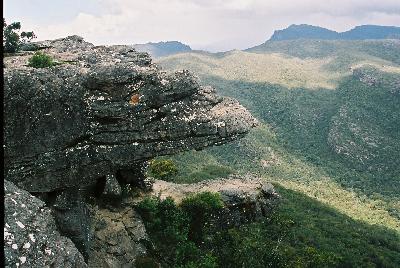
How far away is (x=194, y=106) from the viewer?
94.1 feet

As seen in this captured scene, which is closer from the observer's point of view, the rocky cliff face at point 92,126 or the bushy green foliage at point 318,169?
the rocky cliff face at point 92,126

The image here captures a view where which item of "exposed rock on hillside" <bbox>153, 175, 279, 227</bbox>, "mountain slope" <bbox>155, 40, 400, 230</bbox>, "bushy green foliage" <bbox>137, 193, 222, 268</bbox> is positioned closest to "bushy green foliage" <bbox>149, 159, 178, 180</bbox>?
"exposed rock on hillside" <bbox>153, 175, 279, 227</bbox>

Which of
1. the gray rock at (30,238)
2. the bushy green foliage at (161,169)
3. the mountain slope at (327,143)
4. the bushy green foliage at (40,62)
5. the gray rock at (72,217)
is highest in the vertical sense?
the bushy green foliage at (40,62)

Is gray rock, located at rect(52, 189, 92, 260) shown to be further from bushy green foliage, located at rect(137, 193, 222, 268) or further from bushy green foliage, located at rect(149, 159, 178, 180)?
bushy green foliage, located at rect(149, 159, 178, 180)

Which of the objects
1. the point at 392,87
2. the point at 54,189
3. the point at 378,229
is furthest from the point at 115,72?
the point at 392,87

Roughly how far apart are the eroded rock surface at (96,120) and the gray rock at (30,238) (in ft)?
32.5

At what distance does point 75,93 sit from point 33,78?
238 centimetres

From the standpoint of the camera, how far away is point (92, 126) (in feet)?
85.5

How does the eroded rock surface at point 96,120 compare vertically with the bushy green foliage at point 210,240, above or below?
above

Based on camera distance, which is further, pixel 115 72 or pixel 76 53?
pixel 76 53

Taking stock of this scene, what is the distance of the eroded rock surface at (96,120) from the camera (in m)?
24.4

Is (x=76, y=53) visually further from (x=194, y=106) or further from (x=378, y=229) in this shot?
(x=378, y=229)

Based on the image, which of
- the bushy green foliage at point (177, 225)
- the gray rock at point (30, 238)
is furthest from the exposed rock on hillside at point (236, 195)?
the gray rock at point (30, 238)

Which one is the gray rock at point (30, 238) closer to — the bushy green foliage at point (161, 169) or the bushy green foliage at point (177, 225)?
the bushy green foliage at point (177, 225)
